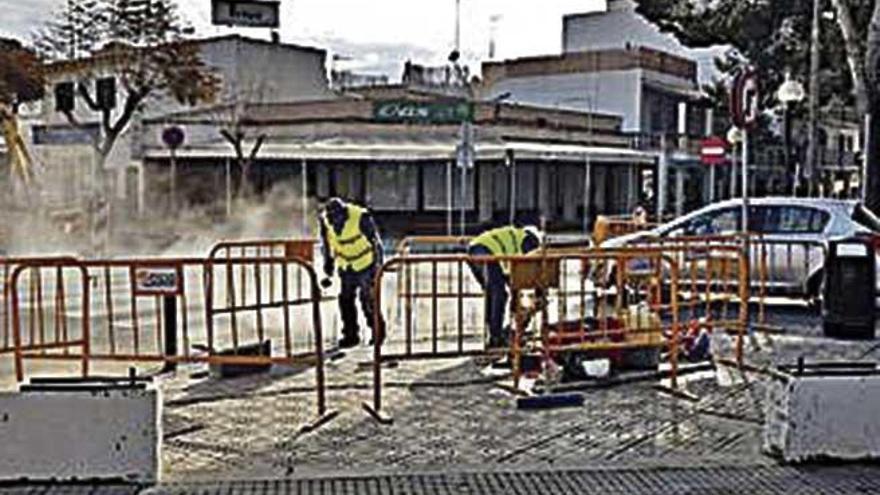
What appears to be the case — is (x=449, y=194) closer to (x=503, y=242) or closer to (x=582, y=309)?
(x=582, y=309)

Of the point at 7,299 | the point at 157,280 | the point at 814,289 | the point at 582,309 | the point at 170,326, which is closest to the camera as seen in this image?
the point at 157,280

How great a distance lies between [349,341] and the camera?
1292 cm

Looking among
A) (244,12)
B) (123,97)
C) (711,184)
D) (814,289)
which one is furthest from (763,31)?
(244,12)

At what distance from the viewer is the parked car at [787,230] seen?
16219 mm

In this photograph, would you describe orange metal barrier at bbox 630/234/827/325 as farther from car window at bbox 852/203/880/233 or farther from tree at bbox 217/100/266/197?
tree at bbox 217/100/266/197

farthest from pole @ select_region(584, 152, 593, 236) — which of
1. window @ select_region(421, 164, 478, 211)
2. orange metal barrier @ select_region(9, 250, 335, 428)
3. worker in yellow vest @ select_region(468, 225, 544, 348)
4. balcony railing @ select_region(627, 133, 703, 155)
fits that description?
worker in yellow vest @ select_region(468, 225, 544, 348)

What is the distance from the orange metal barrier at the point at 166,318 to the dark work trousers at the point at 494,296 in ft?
5.49

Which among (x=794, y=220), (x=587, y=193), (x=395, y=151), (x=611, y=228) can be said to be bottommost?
(x=587, y=193)

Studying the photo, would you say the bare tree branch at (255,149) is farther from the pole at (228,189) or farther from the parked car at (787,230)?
the parked car at (787,230)

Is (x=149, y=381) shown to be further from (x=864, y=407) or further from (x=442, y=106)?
(x=442, y=106)

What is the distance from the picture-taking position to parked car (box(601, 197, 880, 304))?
16219mm

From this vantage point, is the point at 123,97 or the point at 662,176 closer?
the point at 123,97

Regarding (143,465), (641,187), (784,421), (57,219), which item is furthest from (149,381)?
(641,187)

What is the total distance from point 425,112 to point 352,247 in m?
21.3
